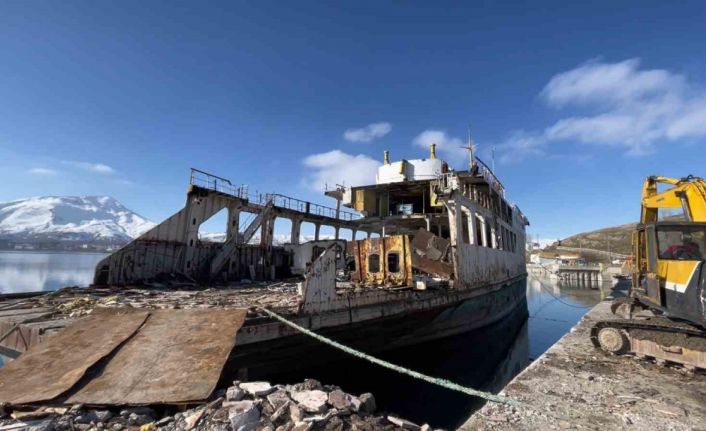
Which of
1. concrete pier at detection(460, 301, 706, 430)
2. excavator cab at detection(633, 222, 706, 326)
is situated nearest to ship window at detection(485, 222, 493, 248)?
excavator cab at detection(633, 222, 706, 326)

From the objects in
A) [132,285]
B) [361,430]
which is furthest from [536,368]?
[132,285]

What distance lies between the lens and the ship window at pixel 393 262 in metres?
13.9

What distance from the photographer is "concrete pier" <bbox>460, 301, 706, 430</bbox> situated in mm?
4633

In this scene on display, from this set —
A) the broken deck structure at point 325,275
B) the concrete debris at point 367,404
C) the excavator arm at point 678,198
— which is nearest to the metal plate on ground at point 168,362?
the broken deck structure at point 325,275

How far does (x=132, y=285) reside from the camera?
594 inches

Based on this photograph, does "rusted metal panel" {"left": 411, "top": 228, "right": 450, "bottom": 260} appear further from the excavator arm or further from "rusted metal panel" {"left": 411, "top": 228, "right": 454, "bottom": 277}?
the excavator arm

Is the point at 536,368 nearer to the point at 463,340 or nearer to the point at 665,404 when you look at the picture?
the point at 665,404

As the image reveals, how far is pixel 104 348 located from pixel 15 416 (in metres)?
1.55

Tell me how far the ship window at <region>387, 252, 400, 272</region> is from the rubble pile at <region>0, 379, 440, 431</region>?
9.43m

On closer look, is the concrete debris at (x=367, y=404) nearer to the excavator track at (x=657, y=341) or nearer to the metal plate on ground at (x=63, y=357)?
the metal plate on ground at (x=63, y=357)

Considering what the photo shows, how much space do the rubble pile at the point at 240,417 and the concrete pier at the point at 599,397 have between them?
1.48m

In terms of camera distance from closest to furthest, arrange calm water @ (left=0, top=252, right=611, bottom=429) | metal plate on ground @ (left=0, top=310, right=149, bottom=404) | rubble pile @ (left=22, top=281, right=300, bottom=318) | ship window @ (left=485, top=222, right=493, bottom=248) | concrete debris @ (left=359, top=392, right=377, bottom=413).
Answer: concrete debris @ (left=359, top=392, right=377, bottom=413) < metal plate on ground @ (left=0, top=310, right=149, bottom=404) < rubble pile @ (left=22, top=281, right=300, bottom=318) < calm water @ (left=0, top=252, right=611, bottom=429) < ship window @ (left=485, top=222, right=493, bottom=248)

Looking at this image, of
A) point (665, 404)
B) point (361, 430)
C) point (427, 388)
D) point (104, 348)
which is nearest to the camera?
point (361, 430)

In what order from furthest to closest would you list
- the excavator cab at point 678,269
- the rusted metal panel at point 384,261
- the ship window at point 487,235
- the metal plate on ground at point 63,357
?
the ship window at point 487,235 < the rusted metal panel at point 384,261 < the excavator cab at point 678,269 < the metal plate on ground at point 63,357
